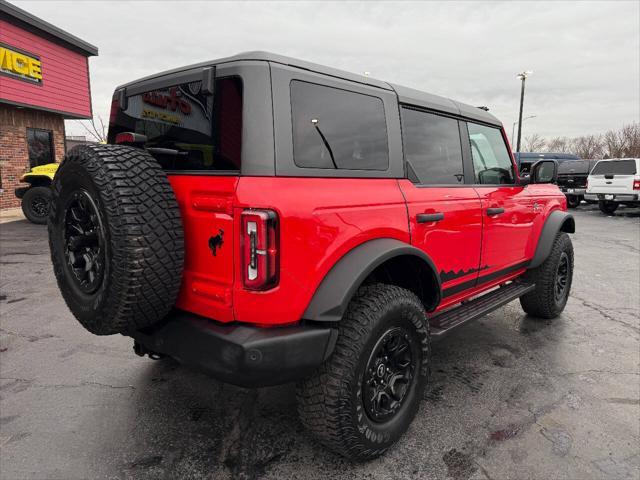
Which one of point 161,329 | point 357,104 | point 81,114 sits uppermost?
point 81,114

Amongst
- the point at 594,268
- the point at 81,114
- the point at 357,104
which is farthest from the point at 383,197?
the point at 81,114

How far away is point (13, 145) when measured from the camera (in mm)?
13328

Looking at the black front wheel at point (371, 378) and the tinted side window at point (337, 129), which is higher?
the tinted side window at point (337, 129)

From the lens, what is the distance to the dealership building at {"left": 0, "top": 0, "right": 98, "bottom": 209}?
1259cm

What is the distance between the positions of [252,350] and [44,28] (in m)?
16.1

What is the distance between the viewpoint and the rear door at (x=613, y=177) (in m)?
14.3

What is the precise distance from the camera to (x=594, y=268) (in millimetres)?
6879

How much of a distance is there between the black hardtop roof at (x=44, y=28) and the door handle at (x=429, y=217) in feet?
48.2

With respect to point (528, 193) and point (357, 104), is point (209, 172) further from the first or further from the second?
point (528, 193)

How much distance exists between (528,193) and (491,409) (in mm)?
2042

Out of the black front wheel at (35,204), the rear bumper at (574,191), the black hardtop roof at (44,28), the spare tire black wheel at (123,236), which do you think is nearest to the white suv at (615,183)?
the rear bumper at (574,191)

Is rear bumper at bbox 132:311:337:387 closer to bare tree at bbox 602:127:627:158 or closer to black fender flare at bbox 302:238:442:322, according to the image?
black fender flare at bbox 302:238:442:322

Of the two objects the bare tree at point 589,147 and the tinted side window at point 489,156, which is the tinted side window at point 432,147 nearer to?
the tinted side window at point 489,156

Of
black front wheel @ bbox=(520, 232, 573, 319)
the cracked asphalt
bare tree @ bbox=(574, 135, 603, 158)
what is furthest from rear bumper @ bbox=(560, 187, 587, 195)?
bare tree @ bbox=(574, 135, 603, 158)
